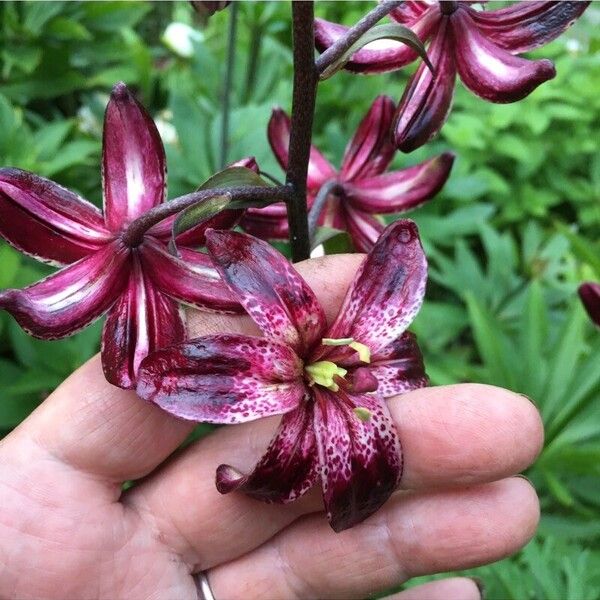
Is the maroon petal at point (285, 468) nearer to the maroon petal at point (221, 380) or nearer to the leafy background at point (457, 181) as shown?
the maroon petal at point (221, 380)

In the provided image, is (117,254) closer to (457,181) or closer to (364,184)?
(364,184)

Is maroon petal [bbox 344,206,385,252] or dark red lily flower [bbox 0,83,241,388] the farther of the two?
maroon petal [bbox 344,206,385,252]

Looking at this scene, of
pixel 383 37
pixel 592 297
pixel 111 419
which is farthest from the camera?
pixel 592 297

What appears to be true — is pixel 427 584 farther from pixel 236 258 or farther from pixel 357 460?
pixel 236 258

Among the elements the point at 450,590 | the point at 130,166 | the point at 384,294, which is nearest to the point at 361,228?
the point at 384,294

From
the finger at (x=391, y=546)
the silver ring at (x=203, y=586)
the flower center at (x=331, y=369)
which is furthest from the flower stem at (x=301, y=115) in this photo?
the silver ring at (x=203, y=586)

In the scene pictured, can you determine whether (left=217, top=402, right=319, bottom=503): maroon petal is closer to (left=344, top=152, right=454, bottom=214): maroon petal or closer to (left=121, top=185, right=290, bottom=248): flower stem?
(left=121, top=185, right=290, bottom=248): flower stem

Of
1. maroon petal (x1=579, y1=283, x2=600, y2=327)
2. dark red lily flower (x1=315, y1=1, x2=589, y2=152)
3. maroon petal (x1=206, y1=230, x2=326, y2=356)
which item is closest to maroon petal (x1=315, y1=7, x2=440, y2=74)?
dark red lily flower (x1=315, y1=1, x2=589, y2=152)
